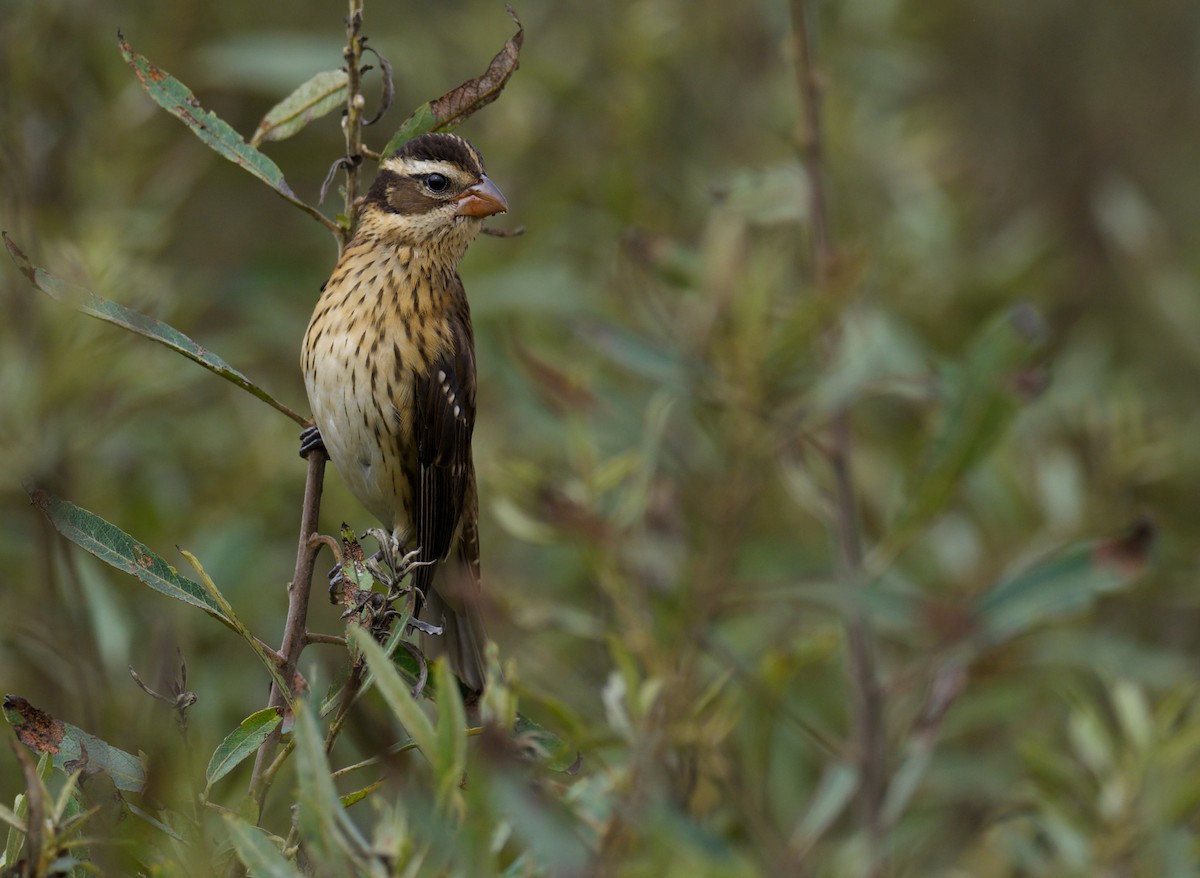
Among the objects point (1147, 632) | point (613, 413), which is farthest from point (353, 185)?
point (1147, 632)

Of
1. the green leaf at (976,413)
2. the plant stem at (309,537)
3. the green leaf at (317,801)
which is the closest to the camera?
the green leaf at (317,801)

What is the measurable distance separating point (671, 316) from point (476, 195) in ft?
1.84

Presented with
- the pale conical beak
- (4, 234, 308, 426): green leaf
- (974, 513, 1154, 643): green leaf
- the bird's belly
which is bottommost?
(974, 513, 1154, 643): green leaf

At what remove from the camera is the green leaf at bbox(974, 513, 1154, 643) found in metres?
→ 2.85

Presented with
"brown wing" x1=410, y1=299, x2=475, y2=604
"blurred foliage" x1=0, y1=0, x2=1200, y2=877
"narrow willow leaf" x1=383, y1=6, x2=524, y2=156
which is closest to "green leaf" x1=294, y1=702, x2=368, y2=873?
"blurred foliage" x1=0, y1=0, x2=1200, y2=877

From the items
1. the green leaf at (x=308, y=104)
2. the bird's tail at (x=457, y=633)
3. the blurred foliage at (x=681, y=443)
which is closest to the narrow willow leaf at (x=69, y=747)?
the blurred foliage at (x=681, y=443)

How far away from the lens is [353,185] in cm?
238

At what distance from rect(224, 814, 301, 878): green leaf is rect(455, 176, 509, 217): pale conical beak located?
202 cm

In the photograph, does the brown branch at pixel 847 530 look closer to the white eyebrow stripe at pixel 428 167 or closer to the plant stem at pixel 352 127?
the white eyebrow stripe at pixel 428 167

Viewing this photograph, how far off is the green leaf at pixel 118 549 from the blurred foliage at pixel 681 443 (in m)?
0.20

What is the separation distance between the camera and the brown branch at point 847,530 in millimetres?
3121

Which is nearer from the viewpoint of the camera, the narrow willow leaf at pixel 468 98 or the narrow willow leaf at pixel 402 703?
the narrow willow leaf at pixel 402 703

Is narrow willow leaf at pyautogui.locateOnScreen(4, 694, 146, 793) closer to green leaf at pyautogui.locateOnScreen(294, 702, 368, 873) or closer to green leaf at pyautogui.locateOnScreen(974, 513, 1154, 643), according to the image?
green leaf at pyautogui.locateOnScreen(294, 702, 368, 873)

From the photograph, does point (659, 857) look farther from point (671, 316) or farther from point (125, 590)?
point (125, 590)
